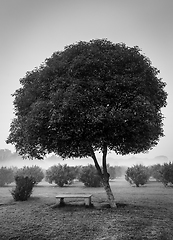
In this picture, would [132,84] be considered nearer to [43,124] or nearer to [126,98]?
[126,98]

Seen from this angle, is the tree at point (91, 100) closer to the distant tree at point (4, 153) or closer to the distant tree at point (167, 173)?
the distant tree at point (167, 173)

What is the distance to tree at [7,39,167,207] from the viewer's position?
11.6m

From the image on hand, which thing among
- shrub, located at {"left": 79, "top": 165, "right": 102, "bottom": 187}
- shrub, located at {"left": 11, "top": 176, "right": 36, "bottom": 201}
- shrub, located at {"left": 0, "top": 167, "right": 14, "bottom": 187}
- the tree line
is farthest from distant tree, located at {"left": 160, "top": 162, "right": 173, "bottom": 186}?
shrub, located at {"left": 0, "top": 167, "right": 14, "bottom": 187}

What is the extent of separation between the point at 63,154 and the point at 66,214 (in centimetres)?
444

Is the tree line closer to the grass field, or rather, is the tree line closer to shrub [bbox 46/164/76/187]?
shrub [bbox 46/164/76/187]

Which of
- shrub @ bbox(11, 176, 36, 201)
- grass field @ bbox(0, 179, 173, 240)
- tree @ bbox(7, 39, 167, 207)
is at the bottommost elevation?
grass field @ bbox(0, 179, 173, 240)

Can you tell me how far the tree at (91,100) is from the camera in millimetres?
11602

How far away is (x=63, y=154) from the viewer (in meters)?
14.9

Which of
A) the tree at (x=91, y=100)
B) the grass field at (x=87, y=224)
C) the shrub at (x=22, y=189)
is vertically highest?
the tree at (x=91, y=100)

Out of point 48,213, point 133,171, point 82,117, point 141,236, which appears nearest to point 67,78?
point 82,117

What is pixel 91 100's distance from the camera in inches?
469

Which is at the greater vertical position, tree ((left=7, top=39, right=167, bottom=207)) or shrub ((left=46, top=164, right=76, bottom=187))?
tree ((left=7, top=39, right=167, bottom=207))

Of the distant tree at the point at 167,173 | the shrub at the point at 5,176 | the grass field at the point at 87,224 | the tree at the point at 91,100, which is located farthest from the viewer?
the shrub at the point at 5,176

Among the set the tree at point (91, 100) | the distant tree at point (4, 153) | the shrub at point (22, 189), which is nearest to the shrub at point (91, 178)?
the shrub at point (22, 189)
